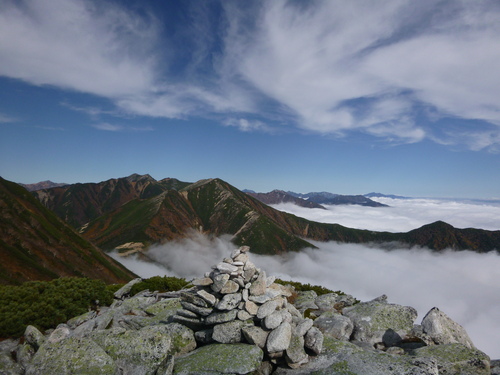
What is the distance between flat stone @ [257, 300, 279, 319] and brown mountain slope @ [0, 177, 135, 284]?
383 feet

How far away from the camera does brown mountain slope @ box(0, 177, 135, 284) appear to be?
108m

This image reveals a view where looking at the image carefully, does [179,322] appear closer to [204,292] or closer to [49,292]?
[204,292]

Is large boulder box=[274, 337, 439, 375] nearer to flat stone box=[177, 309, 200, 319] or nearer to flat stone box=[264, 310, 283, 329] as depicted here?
flat stone box=[264, 310, 283, 329]

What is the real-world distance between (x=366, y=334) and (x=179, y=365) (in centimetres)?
1088

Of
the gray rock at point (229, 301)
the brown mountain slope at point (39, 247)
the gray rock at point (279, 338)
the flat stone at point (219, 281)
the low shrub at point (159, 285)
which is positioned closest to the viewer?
the gray rock at point (279, 338)

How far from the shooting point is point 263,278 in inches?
620

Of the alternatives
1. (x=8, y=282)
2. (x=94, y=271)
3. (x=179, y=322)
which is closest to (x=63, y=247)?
(x=94, y=271)

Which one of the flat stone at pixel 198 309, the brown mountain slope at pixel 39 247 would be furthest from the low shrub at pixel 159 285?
the brown mountain slope at pixel 39 247

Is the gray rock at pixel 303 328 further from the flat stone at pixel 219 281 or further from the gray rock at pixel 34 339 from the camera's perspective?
the gray rock at pixel 34 339

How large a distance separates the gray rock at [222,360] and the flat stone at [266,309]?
1573 millimetres

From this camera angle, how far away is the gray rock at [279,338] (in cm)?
1256

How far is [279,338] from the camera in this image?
12.8m

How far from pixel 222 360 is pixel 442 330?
39.7 ft

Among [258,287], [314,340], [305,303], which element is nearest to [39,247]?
[305,303]
